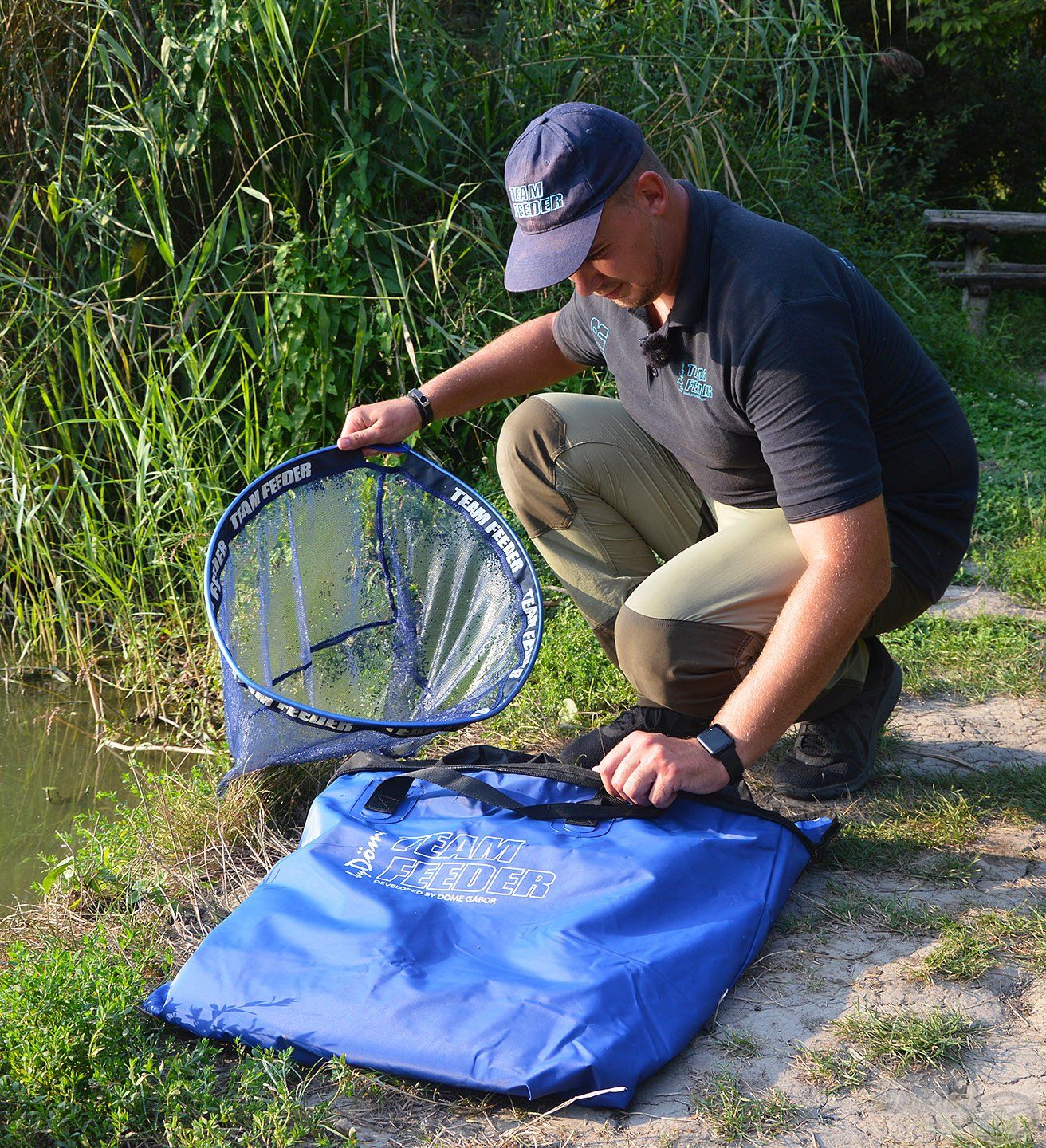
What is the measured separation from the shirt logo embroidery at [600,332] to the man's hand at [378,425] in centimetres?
45

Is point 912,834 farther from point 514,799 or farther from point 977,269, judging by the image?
point 977,269

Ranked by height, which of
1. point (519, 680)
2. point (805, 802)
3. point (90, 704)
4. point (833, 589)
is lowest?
point (90, 704)

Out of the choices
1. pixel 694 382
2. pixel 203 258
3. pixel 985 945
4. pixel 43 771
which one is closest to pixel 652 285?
pixel 694 382

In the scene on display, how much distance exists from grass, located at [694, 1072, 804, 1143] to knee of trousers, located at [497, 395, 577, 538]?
4.66 feet

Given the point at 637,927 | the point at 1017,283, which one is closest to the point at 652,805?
the point at 637,927

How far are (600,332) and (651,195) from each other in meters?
0.46

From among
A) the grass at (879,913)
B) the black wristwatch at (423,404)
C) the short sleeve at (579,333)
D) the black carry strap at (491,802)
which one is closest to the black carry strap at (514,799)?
the black carry strap at (491,802)

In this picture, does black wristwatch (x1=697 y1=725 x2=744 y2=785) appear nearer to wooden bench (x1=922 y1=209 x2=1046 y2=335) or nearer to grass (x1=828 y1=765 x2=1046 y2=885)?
grass (x1=828 y1=765 x2=1046 y2=885)

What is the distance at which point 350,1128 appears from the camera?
5.73ft

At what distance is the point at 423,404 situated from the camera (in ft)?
9.08

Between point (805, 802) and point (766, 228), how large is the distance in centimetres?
122

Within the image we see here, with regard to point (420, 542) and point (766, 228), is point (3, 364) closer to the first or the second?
point (420, 542)

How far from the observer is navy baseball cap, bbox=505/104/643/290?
209cm

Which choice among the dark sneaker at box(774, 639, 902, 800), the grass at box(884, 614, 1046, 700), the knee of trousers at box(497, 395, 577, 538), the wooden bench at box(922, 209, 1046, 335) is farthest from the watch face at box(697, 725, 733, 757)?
the wooden bench at box(922, 209, 1046, 335)
